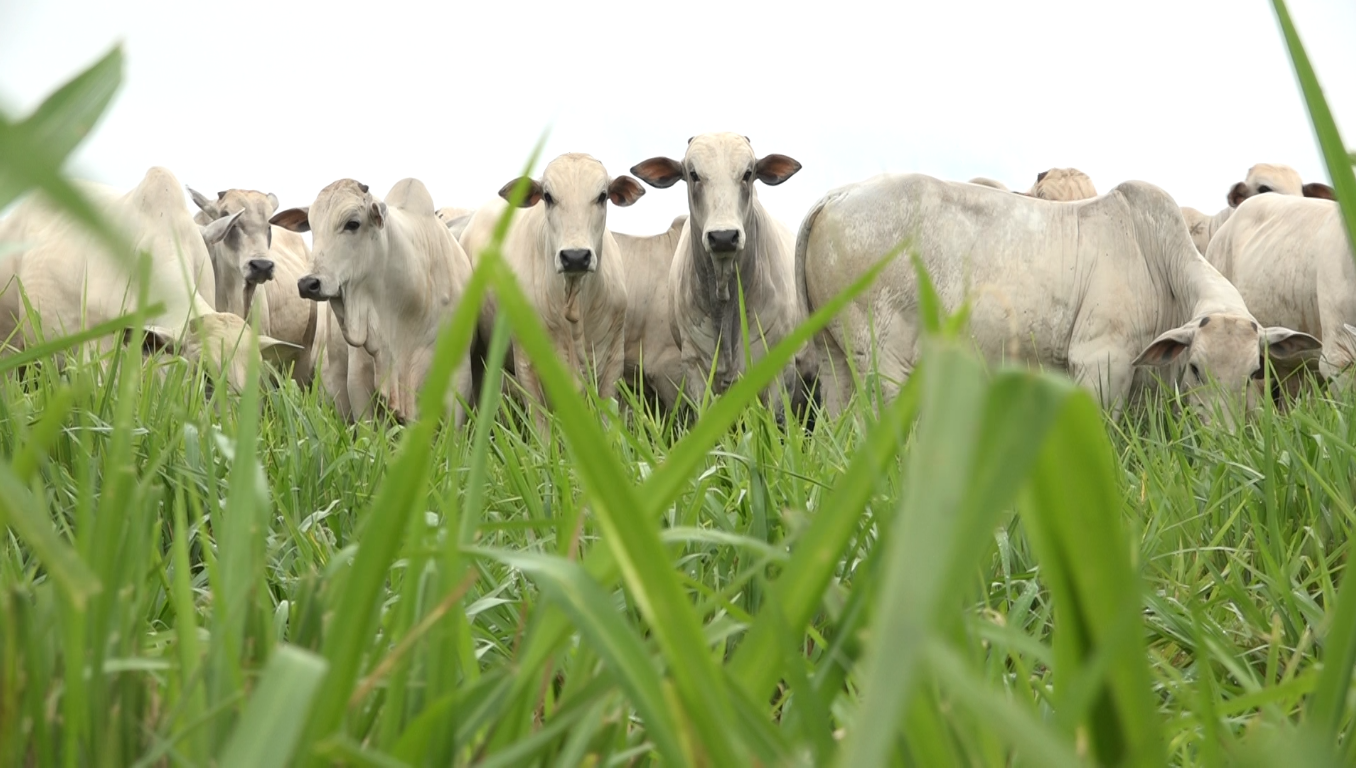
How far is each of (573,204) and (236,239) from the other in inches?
153

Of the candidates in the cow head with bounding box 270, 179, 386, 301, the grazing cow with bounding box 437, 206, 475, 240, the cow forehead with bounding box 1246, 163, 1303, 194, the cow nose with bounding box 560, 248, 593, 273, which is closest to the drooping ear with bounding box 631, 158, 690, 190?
the cow nose with bounding box 560, 248, 593, 273

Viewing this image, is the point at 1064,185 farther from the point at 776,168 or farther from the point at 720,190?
the point at 720,190

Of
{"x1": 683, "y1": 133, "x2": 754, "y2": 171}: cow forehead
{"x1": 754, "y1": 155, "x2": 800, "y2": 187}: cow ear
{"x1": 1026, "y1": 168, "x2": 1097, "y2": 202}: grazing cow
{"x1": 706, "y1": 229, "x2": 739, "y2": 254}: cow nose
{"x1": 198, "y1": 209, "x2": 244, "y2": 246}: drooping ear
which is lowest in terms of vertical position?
{"x1": 1026, "y1": 168, "x2": 1097, "y2": 202}: grazing cow

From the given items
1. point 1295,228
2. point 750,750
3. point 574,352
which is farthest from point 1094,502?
point 1295,228

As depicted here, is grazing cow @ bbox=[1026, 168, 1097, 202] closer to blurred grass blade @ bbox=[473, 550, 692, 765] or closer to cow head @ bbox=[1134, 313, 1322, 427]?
cow head @ bbox=[1134, 313, 1322, 427]

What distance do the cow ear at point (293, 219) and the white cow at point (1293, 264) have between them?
20.0 feet

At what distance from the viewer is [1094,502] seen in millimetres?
448

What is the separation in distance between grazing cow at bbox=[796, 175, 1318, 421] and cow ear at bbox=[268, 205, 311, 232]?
339 cm

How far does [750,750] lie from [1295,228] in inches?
341

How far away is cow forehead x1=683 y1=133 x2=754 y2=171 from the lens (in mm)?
6633

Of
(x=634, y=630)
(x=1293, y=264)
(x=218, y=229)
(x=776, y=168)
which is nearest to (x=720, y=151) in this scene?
(x=776, y=168)

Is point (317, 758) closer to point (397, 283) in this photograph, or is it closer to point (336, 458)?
point (336, 458)

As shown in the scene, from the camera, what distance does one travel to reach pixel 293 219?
8133 mm

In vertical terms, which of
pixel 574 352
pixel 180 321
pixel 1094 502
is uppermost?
pixel 1094 502
